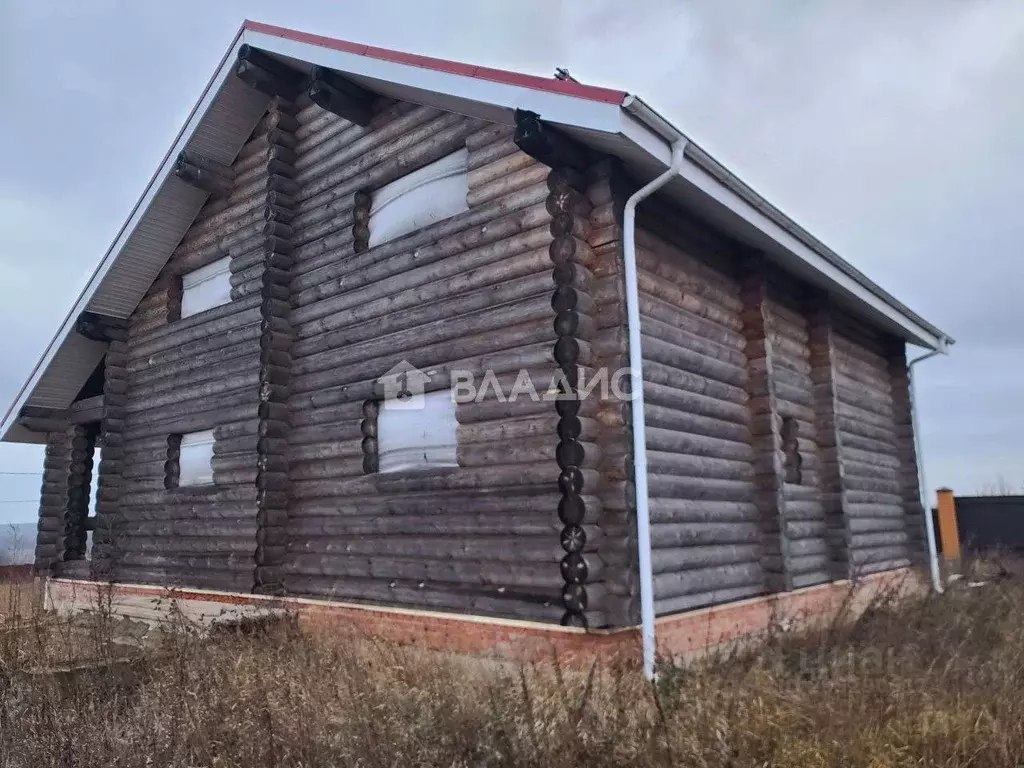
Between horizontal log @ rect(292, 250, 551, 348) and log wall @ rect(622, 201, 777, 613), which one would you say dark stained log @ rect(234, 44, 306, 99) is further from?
log wall @ rect(622, 201, 777, 613)

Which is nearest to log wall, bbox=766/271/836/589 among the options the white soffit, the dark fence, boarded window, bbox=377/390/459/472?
boarded window, bbox=377/390/459/472

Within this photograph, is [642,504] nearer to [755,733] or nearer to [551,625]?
[551,625]

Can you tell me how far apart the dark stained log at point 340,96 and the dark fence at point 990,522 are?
1540 cm

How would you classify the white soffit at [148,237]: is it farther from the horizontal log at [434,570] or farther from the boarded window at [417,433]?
the horizontal log at [434,570]

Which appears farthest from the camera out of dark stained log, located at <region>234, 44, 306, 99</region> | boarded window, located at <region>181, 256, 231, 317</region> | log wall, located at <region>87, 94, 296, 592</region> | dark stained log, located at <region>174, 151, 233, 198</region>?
boarded window, located at <region>181, 256, 231, 317</region>

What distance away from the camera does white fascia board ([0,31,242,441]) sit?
1020cm

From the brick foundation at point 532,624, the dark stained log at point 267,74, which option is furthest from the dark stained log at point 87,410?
the dark stained log at point 267,74

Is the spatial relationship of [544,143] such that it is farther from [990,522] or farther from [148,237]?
[990,522]

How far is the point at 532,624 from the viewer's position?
639 cm

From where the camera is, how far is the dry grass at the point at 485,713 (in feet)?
13.8

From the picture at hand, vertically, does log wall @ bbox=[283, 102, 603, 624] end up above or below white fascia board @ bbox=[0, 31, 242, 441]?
below

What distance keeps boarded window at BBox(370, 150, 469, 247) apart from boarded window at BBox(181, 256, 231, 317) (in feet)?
10.3

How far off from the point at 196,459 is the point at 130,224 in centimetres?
359

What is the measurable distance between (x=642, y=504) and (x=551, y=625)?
3.95 ft
